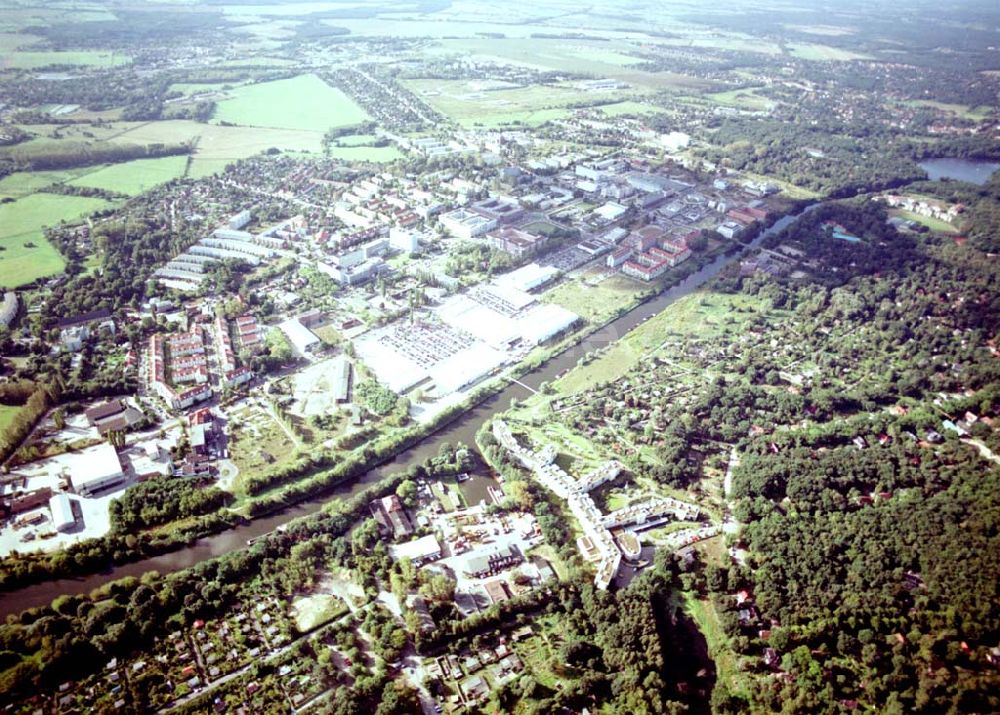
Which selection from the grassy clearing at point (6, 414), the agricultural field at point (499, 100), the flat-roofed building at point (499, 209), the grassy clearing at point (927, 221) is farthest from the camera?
the agricultural field at point (499, 100)

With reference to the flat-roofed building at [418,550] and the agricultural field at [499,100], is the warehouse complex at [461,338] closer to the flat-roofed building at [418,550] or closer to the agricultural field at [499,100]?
the flat-roofed building at [418,550]

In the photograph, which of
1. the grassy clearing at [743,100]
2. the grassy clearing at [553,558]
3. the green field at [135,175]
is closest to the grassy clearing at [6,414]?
the grassy clearing at [553,558]

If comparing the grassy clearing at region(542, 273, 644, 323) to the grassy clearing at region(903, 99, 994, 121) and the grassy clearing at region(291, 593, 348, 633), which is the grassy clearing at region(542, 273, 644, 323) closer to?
the grassy clearing at region(291, 593, 348, 633)

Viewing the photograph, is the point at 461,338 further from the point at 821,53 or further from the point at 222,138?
the point at 821,53

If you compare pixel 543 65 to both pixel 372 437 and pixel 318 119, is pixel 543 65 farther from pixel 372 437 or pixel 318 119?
pixel 372 437

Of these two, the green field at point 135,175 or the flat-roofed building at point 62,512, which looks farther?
the green field at point 135,175

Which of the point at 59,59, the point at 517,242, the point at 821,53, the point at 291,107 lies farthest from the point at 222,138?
the point at 821,53

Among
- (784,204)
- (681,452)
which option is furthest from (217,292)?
(784,204)

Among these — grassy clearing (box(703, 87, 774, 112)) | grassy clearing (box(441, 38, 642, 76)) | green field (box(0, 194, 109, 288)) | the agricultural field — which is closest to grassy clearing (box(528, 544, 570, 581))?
green field (box(0, 194, 109, 288))
